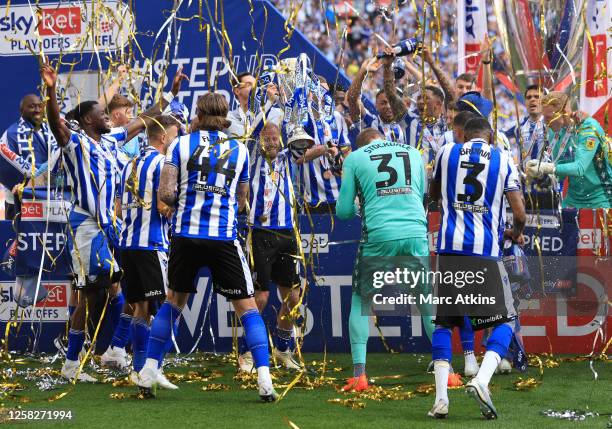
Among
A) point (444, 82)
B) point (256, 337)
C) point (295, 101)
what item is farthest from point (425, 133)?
point (256, 337)

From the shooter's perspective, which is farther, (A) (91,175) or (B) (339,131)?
(B) (339,131)

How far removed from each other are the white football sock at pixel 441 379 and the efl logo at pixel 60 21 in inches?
253

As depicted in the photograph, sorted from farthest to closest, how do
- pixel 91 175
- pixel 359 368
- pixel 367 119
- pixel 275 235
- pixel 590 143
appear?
pixel 367 119, pixel 590 143, pixel 275 235, pixel 91 175, pixel 359 368

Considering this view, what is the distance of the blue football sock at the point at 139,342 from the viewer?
7891 mm

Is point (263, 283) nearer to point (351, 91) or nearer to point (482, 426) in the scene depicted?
point (351, 91)

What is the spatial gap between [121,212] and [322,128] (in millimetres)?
1983

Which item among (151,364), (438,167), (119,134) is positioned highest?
(119,134)

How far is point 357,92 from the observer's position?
10.0 m

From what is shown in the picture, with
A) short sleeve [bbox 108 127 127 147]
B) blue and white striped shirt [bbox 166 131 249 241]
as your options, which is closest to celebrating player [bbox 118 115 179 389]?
short sleeve [bbox 108 127 127 147]

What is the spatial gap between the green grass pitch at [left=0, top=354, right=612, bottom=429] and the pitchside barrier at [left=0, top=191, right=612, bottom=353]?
27.5 inches

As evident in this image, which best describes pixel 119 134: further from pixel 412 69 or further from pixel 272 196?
pixel 412 69

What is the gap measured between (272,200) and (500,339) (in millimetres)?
2747

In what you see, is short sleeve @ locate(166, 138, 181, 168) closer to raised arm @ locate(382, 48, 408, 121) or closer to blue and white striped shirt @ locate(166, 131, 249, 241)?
blue and white striped shirt @ locate(166, 131, 249, 241)

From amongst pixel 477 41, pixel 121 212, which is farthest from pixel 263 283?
pixel 477 41
